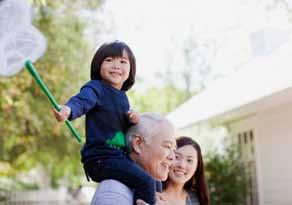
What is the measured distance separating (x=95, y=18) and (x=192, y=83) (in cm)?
1729

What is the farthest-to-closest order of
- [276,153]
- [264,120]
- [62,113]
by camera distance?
[264,120]
[276,153]
[62,113]

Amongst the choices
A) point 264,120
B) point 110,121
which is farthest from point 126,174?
point 264,120

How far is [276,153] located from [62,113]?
273 inches

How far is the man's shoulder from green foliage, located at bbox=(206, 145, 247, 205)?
735 cm

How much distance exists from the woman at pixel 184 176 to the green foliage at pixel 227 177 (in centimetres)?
603

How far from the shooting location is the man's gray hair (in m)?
2.46

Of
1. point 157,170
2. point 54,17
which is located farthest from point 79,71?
point 157,170

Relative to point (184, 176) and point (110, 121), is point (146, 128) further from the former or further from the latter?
point (184, 176)

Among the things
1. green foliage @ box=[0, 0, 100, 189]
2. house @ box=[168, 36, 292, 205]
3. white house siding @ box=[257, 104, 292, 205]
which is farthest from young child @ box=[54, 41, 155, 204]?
green foliage @ box=[0, 0, 100, 189]

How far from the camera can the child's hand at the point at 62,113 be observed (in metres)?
2.21

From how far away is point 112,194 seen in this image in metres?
2.32

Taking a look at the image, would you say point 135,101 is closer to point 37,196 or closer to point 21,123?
point 37,196

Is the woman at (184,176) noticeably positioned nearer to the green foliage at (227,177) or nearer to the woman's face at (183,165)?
the woman's face at (183,165)

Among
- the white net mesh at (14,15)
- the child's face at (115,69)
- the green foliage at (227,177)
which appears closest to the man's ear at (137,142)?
the child's face at (115,69)
